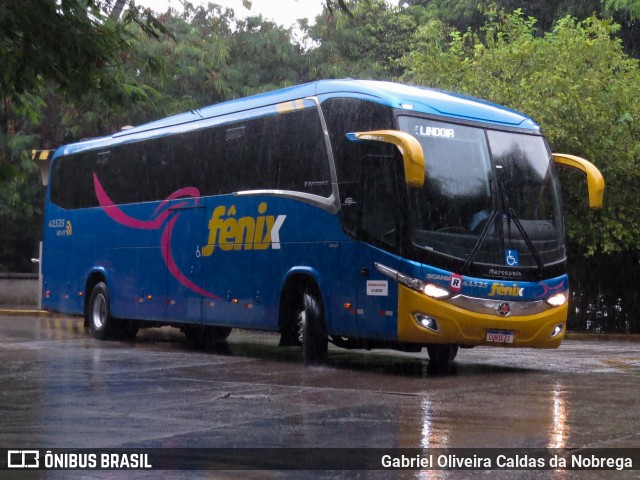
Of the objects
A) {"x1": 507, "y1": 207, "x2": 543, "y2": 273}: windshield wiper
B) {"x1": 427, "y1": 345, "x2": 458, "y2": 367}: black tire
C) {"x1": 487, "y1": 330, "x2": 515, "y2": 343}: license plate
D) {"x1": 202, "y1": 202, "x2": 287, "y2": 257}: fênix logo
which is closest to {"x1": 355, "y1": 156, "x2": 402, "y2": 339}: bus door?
{"x1": 487, "y1": 330, "x2": 515, "y2": 343}: license plate

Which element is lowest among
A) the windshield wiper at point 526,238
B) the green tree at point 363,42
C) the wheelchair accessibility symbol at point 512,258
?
the wheelchair accessibility symbol at point 512,258

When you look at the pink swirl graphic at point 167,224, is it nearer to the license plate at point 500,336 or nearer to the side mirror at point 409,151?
the side mirror at point 409,151

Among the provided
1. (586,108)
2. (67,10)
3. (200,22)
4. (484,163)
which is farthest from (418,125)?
(200,22)

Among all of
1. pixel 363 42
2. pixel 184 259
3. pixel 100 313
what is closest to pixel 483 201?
pixel 184 259

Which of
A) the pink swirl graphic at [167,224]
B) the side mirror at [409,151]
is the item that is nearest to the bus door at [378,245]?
the side mirror at [409,151]

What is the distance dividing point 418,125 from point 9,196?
19.6m

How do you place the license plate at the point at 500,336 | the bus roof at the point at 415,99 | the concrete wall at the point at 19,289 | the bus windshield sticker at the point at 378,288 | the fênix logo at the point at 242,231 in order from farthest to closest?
the concrete wall at the point at 19,289 < the fênix logo at the point at 242,231 < the bus roof at the point at 415,99 < the bus windshield sticker at the point at 378,288 < the license plate at the point at 500,336

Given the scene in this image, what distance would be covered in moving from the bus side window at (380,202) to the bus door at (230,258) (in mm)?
2507

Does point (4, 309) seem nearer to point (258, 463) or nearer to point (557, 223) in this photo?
point (557, 223)

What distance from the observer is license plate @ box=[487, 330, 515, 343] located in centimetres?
1391

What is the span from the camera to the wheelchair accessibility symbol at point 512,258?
14.1 m

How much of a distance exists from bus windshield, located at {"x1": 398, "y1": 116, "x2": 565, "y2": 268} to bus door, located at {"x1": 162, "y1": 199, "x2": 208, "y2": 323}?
5121 millimetres

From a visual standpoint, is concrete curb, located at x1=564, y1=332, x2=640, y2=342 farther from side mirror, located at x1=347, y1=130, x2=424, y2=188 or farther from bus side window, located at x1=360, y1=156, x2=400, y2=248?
side mirror, located at x1=347, y1=130, x2=424, y2=188

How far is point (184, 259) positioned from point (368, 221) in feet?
16.5
